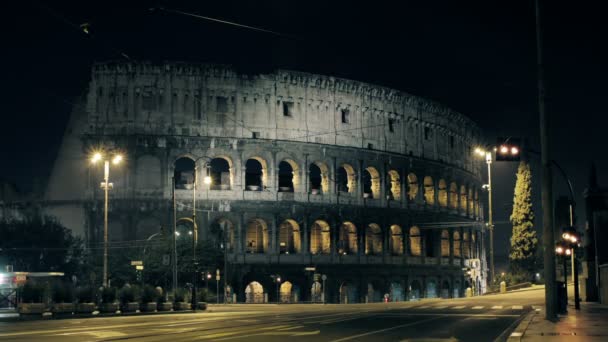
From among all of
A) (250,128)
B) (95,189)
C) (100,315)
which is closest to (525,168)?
(250,128)

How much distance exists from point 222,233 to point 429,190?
25.7 m

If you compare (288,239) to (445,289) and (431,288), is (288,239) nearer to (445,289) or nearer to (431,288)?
(431,288)

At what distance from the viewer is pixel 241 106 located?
66500 millimetres

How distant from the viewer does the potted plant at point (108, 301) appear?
124 ft

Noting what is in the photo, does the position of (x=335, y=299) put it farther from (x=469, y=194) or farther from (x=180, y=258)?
(x=469, y=194)

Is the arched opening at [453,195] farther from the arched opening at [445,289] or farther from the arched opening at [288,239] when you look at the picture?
the arched opening at [288,239]

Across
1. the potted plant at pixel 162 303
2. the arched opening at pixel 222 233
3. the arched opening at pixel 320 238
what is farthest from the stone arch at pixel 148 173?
the potted plant at pixel 162 303

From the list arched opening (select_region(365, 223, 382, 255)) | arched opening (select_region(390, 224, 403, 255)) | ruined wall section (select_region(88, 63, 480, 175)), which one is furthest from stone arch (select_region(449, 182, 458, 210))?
arched opening (select_region(365, 223, 382, 255))

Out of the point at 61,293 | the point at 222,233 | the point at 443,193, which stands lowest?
the point at 61,293

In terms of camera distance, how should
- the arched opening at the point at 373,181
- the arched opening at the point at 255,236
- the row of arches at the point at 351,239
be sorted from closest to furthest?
the row of arches at the point at 351,239 → the arched opening at the point at 255,236 → the arched opening at the point at 373,181

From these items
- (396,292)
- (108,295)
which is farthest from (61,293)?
(396,292)

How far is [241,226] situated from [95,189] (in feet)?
38.5

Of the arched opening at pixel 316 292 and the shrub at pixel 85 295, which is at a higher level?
the shrub at pixel 85 295

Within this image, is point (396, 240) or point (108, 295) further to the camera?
point (396, 240)
